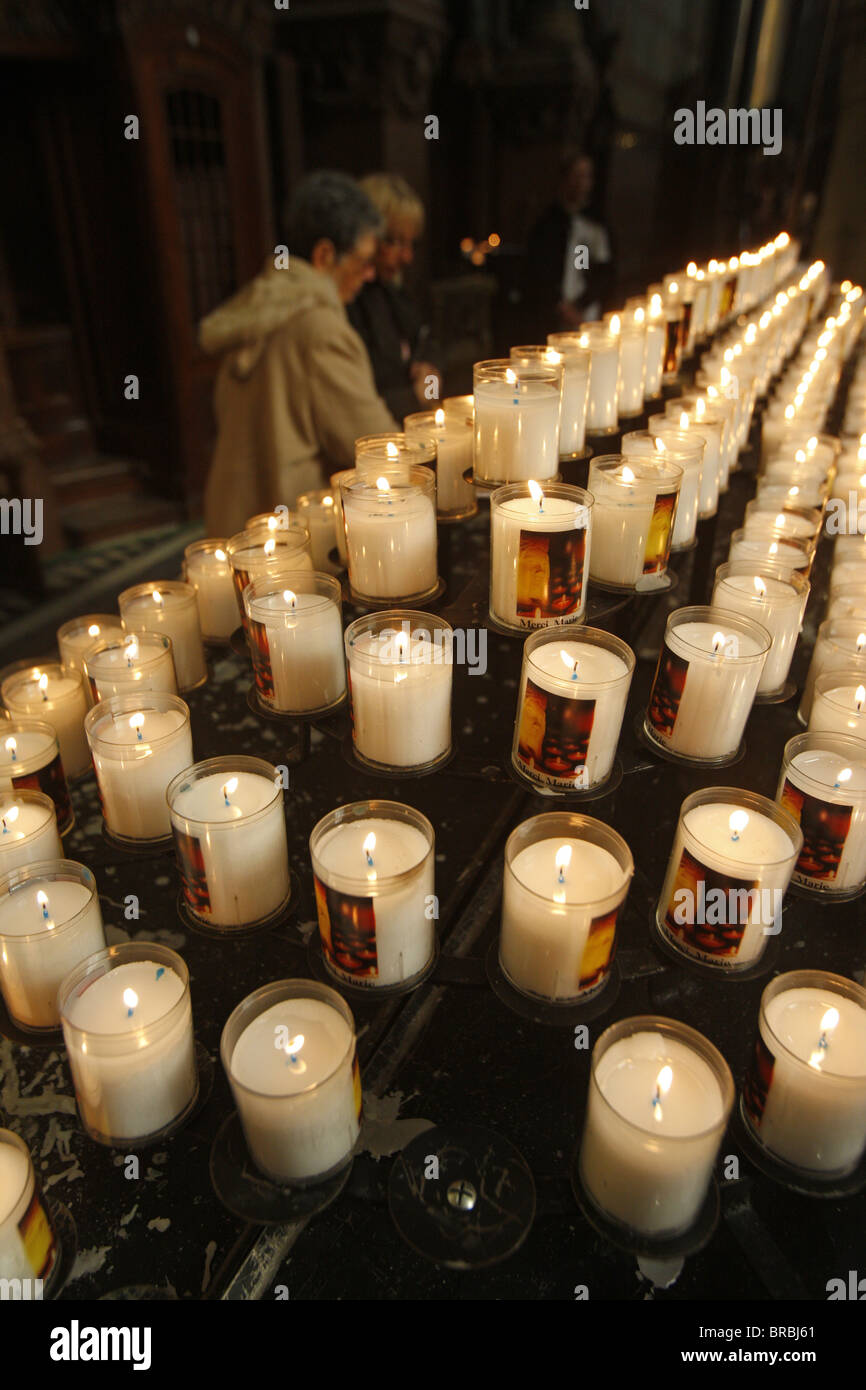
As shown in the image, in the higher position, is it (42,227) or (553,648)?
(42,227)

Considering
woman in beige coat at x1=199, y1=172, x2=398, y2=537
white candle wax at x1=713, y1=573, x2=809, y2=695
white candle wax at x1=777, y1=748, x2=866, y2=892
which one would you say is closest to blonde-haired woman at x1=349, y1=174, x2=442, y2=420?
woman in beige coat at x1=199, y1=172, x2=398, y2=537

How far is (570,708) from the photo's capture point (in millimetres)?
1123

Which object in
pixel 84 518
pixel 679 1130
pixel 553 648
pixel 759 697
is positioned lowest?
pixel 84 518

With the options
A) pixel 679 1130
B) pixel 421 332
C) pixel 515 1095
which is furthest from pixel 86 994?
pixel 421 332

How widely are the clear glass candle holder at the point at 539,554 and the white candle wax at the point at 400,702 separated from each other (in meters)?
0.17

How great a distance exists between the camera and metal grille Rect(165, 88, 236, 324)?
472 centimetres

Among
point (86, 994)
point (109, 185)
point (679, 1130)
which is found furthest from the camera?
point (109, 185)

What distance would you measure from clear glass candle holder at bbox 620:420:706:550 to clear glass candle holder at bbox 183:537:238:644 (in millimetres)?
856

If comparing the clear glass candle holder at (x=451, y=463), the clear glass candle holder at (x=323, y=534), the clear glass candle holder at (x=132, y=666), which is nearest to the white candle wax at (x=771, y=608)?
the clear glass candle holder at (x=451, y=463)

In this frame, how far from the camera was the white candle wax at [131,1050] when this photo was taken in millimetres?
974

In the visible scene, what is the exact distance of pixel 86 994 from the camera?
1.08 meters

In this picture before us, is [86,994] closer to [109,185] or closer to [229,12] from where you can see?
[109,185]

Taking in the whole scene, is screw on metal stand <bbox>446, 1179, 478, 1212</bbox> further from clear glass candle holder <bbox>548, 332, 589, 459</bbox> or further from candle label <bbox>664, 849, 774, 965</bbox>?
clear glass candle holder <bbox>548, 332, 589, 459</bbox>

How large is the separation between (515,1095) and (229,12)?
5751mm
